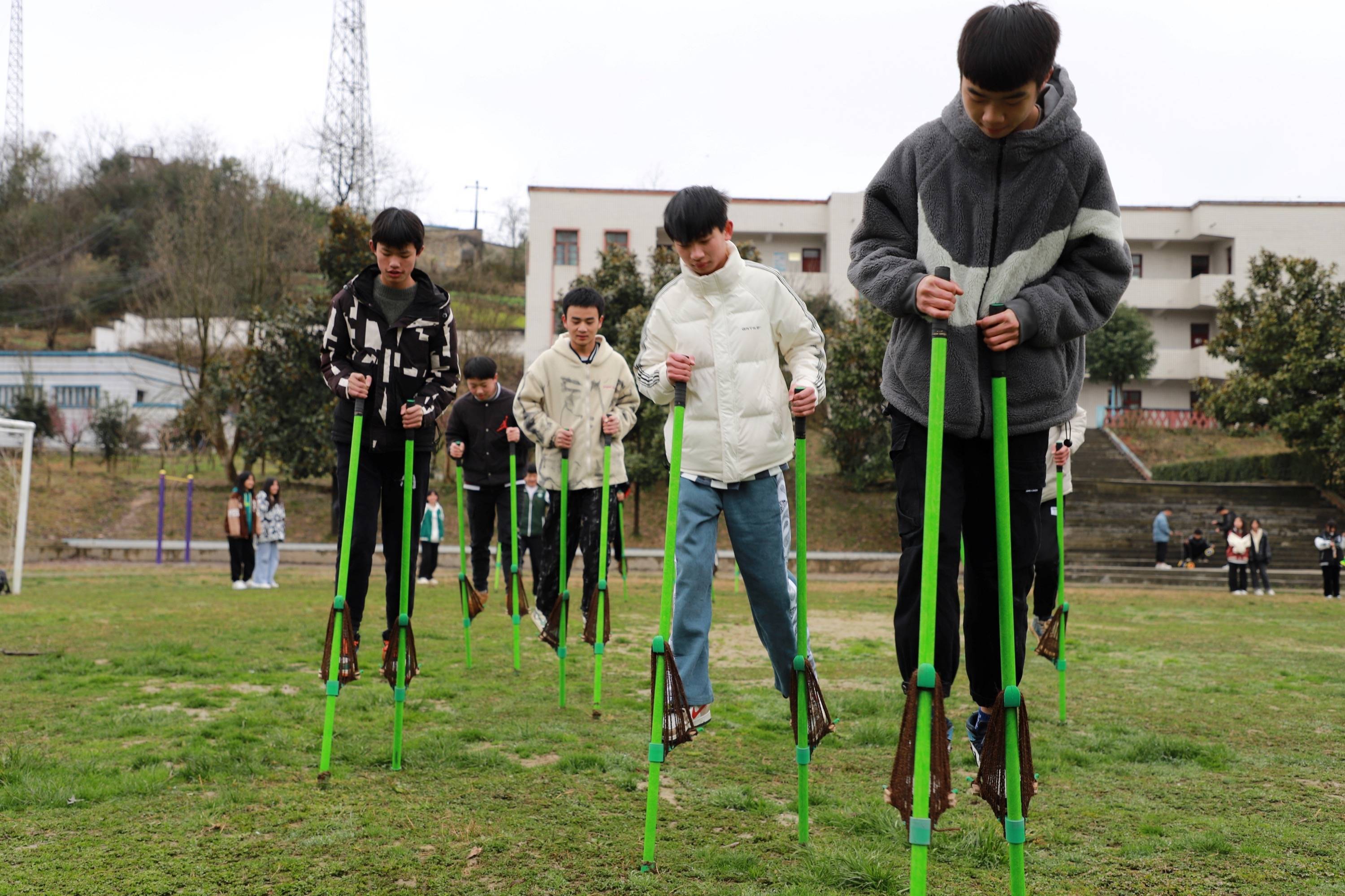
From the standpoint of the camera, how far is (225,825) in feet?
11.6

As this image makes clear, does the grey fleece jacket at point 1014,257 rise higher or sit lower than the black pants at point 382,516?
higher

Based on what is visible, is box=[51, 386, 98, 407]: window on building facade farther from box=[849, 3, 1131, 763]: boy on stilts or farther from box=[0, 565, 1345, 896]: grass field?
box=[849, 3, 1131, 763]: boy on stilts

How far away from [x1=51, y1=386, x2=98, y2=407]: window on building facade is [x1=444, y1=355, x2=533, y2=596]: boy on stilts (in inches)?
1419

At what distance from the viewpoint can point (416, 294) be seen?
204 inches

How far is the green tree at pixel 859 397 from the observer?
27.0 metres

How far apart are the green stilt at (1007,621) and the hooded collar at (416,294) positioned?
10.2 feet

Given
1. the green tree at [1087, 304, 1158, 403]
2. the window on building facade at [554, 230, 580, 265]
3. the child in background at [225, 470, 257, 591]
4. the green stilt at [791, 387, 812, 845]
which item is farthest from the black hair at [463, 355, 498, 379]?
the green tree at [1087, 304, 1158, 403]

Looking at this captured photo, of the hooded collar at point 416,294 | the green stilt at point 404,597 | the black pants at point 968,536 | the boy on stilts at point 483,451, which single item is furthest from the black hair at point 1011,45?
the boy on stilts at point 483,451

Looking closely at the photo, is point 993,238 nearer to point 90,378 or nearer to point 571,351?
point 571,351

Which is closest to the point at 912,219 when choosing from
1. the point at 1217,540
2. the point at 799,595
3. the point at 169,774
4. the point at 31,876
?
the point at 799,595

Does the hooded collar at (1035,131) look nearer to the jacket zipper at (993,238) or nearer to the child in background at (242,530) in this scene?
the jacket zipper at (993,238)

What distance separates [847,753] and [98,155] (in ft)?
203

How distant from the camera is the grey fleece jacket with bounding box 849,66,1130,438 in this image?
3.05m

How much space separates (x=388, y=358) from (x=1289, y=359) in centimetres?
3128
